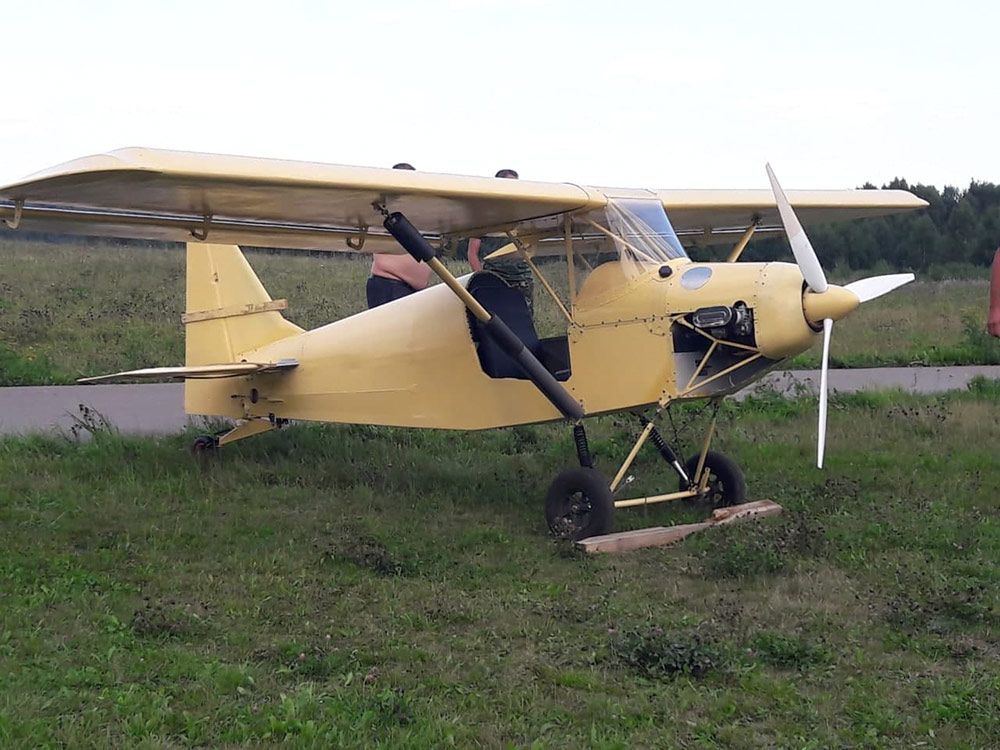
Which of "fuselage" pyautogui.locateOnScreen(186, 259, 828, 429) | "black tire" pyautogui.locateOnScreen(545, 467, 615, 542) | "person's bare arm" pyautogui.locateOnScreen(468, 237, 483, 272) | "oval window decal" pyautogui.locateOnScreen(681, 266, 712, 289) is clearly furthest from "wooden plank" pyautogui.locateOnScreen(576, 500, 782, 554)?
"person's bare arm" pyautogui.locateOnScreen(468, 237, 483, 272)

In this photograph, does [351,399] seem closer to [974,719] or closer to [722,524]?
[722,524]

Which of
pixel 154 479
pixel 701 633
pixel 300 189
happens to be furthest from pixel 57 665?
pixel 154 479

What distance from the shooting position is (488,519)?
7.56 metres

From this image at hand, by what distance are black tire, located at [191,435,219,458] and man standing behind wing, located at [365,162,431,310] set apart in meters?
2.49

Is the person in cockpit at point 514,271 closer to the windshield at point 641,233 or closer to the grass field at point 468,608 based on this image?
the windshield at point 641,233

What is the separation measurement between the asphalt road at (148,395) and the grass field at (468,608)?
Answer: 6.87 ft

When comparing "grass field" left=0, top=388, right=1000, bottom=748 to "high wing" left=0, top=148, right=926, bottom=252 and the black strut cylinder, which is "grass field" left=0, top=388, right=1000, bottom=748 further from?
"high wing" left=0, top=148, right=926, bottom=252

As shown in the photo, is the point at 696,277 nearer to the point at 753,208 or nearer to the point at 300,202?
the point at 753,208

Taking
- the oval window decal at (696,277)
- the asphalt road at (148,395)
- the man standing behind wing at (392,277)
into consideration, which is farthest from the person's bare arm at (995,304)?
the man standing behind wing at (392,277)

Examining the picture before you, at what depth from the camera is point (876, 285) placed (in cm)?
742

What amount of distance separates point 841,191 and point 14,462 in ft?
24.4

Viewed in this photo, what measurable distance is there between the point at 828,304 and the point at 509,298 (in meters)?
2.54

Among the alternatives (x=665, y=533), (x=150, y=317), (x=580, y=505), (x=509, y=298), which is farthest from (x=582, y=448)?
(x=150, y=317)

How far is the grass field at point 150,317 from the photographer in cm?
1509
